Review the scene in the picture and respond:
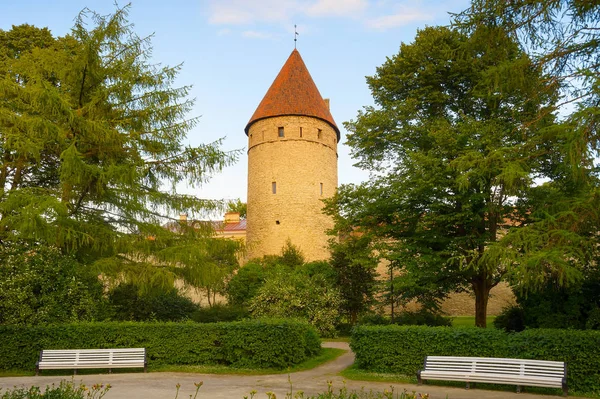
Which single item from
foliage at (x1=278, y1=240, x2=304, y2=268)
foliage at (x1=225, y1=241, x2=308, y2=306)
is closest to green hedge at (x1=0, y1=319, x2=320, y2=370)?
foliage at (x1=225, y1=241, x2=308, y2=306)

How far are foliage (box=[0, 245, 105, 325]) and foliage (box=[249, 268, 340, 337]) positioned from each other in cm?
765

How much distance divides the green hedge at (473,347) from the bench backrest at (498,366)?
1.41 ft

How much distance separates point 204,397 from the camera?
7.89 meters

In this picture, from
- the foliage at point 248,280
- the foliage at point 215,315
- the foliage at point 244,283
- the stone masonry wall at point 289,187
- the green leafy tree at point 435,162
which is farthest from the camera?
the stone masonry wall at point 289,187

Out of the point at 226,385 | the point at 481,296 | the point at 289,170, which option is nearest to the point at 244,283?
the point at 289,170

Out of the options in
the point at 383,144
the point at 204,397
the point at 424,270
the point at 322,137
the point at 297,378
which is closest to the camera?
the point at 204,397

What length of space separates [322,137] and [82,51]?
1997 centimetres

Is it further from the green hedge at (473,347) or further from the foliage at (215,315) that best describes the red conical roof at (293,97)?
the green hedge at (473,347)

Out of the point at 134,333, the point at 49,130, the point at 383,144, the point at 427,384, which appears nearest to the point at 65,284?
the point at 134,333

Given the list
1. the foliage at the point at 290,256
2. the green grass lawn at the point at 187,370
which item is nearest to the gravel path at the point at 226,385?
the green grass lawn at the point at 187,370

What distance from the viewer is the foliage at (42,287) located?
11516 millimetres

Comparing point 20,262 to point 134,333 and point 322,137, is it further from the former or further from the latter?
point 322,137

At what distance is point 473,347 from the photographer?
9688 mm

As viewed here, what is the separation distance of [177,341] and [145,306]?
7.20 meters
